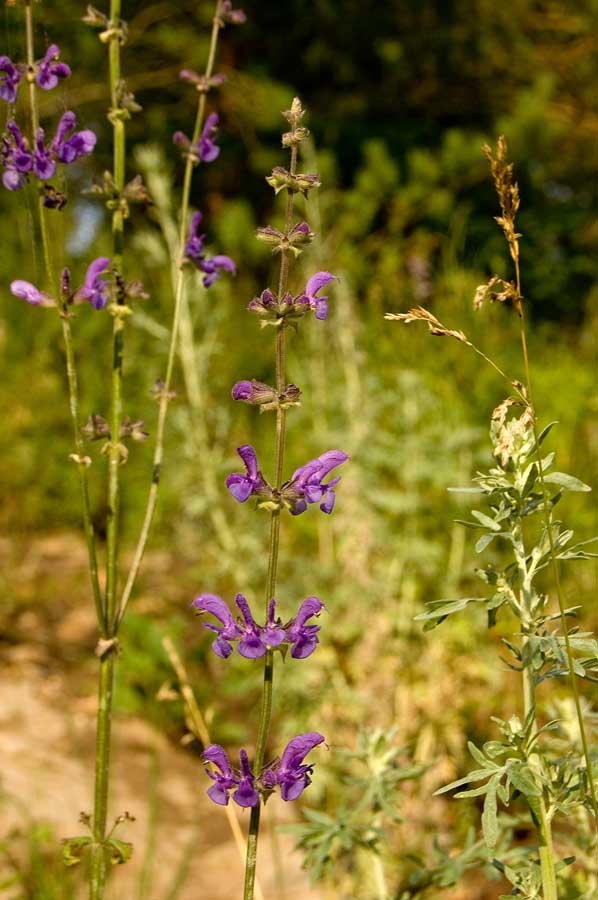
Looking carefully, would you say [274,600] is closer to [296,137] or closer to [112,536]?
[112,536]

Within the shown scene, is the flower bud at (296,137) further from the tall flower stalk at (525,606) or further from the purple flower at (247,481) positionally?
the purple flower at (247,481)

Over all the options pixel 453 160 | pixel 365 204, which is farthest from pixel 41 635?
pixel 453 160

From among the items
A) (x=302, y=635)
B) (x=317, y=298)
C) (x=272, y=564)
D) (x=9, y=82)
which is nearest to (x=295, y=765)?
(x=302, y=635)

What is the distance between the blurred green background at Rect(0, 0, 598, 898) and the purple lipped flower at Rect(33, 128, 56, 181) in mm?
93

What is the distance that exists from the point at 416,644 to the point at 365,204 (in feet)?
18.0

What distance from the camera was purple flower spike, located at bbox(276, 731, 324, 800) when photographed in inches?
49.1

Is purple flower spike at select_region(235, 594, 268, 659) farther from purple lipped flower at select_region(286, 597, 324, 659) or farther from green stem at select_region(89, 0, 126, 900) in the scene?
green stem at select_region(89, 0, 126, 900)

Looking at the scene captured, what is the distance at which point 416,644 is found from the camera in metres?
3.72

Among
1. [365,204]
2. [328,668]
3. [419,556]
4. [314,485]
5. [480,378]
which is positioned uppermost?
[365,204]

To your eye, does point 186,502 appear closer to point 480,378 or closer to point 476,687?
point 476,687

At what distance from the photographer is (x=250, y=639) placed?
1.25m

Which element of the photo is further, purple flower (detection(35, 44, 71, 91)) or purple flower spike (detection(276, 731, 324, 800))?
purple flower (detection(35, 44, 71, 91))

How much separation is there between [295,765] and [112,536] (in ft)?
1.57

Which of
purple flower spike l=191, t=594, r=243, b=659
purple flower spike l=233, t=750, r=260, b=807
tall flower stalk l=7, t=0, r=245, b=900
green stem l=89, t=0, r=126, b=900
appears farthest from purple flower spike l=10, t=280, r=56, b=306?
purple flower spike l=233, t=750, r=260, b=807
